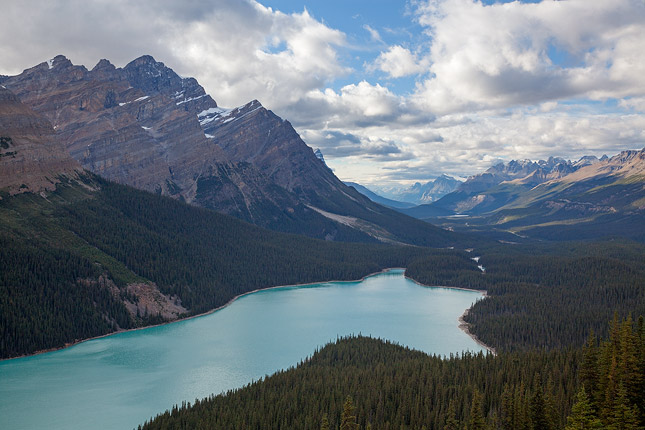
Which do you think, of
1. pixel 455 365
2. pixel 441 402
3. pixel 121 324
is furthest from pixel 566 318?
pixel 121 324

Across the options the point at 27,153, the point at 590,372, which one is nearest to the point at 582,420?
the point at 590,372

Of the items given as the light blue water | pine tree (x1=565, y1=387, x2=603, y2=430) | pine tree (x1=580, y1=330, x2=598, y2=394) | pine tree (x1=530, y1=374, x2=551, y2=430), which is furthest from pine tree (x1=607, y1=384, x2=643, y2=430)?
the light blue water

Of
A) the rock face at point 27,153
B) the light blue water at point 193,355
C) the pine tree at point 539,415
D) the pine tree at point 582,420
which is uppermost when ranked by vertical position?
the rock face at point 27,153

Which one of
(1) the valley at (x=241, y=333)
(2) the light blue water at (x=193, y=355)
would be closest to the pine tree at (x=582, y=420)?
(1) the valley at (x=241, y=333)

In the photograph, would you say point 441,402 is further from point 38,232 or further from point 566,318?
point 38,232

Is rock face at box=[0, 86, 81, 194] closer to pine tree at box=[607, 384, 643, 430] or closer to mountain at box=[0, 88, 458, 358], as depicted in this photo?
mountain at box=[0, 88, 458, 358]

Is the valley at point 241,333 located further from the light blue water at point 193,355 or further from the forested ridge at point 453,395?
the light blue water at point 193,355

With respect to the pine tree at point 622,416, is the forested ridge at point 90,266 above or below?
above
